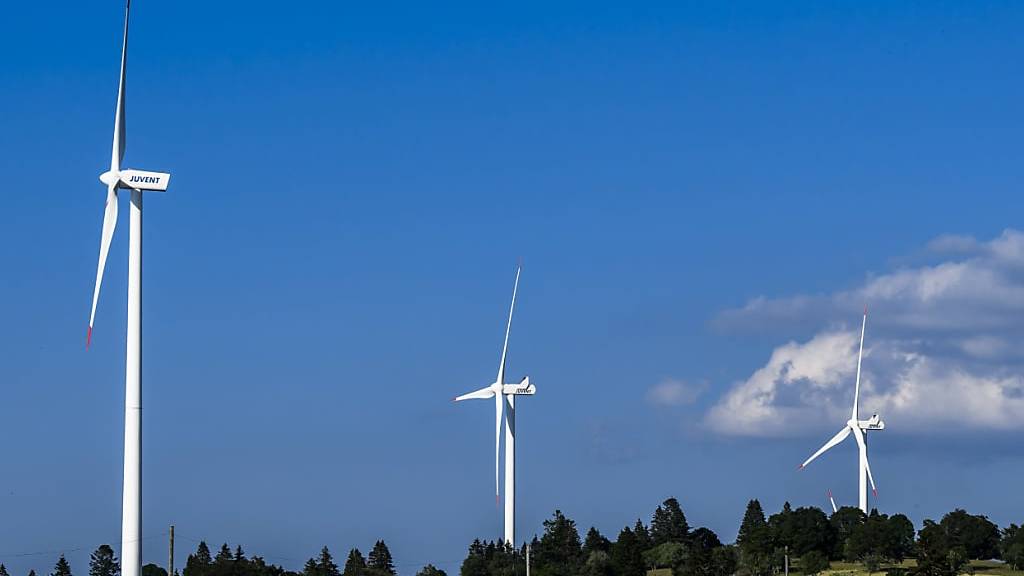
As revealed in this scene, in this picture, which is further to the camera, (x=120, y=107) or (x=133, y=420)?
(x=120, y=107)

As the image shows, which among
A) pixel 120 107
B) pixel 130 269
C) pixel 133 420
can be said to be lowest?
pixel 133 420

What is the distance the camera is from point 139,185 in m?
115

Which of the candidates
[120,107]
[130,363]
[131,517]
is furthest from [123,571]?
[120,107]

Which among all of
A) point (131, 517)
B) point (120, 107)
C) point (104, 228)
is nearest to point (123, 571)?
point (131, 517)

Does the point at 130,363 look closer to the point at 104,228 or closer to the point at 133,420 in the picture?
the point at 133,420

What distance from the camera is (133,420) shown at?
352 ft

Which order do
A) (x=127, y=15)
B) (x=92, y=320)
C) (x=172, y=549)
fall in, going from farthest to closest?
1. (x=172, y=549)
2. (x=127, y=15)
3. (x=92, y=320)

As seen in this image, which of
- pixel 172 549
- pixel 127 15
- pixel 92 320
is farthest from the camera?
pixel 172 549

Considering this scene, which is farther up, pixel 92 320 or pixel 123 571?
pixel 92 320

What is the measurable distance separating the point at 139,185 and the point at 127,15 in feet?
35.0

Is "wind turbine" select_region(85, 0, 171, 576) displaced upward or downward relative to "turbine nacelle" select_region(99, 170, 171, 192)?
downward

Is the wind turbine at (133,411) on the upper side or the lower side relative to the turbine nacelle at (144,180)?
lower

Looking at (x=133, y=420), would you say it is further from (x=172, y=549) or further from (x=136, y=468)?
(x=172, y=549)

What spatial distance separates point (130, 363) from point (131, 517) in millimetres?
9096
